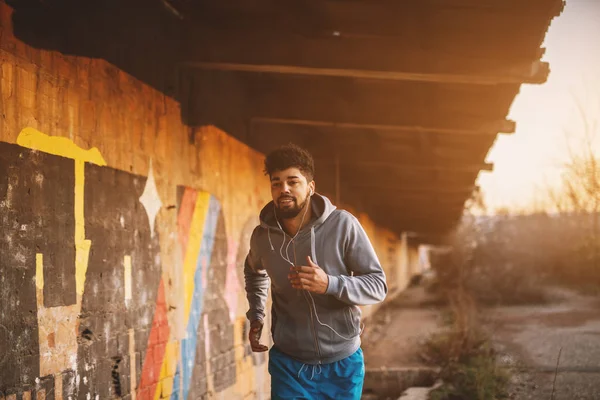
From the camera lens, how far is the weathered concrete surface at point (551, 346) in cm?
717

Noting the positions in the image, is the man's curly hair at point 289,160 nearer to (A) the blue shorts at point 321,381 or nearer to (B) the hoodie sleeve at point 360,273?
(B) the hoodie sleeve at point 360,273

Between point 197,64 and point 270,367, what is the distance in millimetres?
2676

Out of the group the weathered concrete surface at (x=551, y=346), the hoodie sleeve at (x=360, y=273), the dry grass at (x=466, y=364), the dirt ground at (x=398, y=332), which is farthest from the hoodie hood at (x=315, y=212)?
A: the dirt ground at (x=398, y=332)

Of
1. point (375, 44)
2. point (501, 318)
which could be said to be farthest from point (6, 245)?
point (501, 318)

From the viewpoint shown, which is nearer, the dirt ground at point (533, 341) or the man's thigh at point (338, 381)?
the man's thigh at point (338, 381)

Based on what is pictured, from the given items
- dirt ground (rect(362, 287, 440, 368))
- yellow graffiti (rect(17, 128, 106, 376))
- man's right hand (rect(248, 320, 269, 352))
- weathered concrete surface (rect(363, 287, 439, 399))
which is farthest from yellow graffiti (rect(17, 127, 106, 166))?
dirt ground (rect(362, 287, 440, 368))

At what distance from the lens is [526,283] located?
18.8 m

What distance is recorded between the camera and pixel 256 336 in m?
3.45

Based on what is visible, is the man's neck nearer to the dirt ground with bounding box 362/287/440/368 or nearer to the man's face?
the man's face

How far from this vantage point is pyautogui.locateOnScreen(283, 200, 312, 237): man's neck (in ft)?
10.8

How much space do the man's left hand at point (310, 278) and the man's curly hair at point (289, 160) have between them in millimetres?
518

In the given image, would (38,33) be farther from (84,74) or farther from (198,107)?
(198,107)

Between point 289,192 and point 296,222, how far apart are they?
17cm

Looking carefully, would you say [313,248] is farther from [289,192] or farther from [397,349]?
[397,349]
